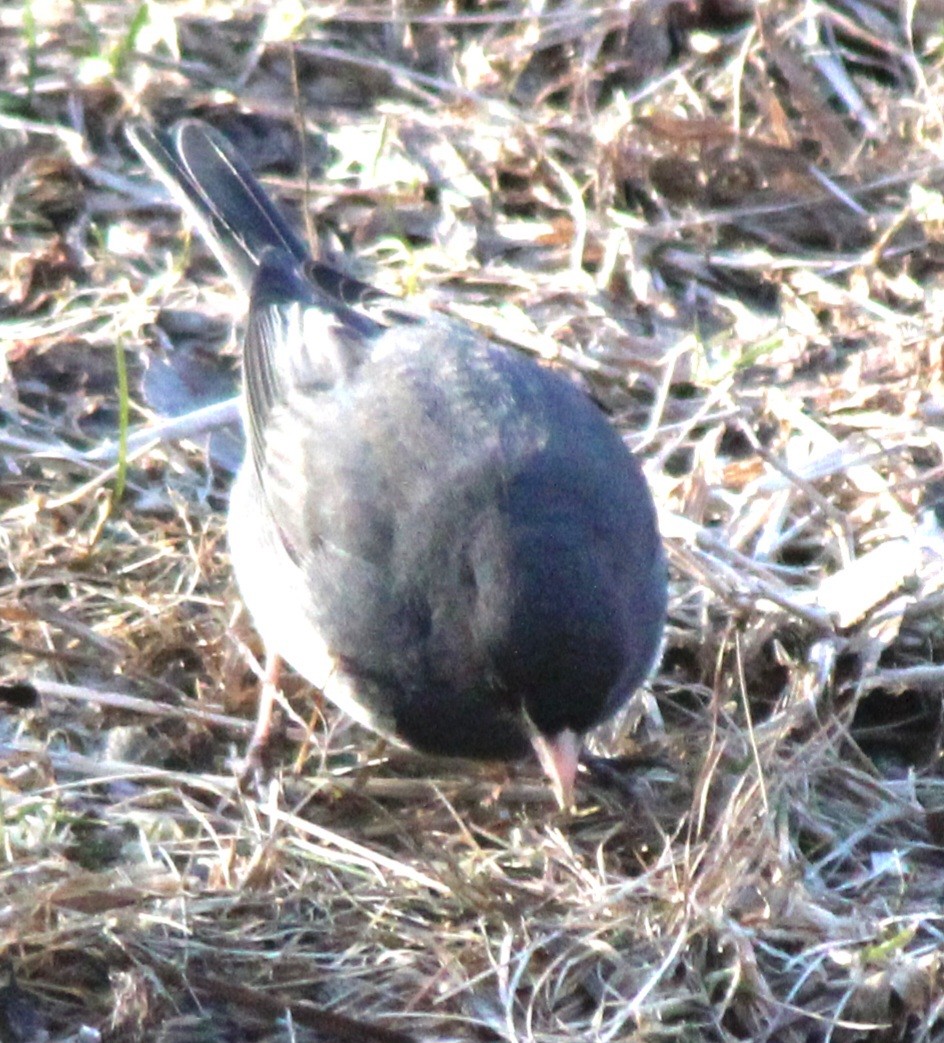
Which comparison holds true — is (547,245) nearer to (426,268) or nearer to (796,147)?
(426,268)

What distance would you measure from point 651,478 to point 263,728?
133 cm

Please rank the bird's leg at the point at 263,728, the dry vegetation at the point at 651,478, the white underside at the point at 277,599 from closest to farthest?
1. the dry vegetation at the point at 651,478
2. the white underside at the point at 277,599
3. the bird's leg at the point at 263,728

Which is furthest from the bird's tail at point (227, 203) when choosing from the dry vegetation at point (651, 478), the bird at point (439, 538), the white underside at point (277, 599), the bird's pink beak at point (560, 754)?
the bird's pink beak at point (560, 754)

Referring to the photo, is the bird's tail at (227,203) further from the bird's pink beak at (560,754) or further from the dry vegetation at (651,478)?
the bird's pink beak at (560,754)

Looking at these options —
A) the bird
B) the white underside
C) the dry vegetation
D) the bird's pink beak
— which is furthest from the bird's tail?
the bird's pink beak

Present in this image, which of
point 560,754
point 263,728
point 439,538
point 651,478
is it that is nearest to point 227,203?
point 651,478

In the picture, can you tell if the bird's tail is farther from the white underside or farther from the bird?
the white underside

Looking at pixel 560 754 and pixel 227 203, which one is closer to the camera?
pixel 560 754

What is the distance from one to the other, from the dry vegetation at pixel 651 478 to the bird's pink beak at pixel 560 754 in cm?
25

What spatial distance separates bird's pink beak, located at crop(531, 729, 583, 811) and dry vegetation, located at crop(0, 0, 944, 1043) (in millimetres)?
251

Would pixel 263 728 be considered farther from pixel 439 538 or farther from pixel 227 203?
pixel 227 203

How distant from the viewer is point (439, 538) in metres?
3.86

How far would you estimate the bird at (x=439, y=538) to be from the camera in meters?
3.67

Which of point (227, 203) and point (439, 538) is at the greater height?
point (439, 538)
